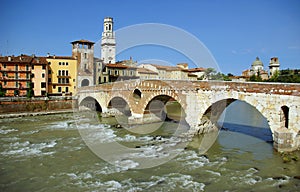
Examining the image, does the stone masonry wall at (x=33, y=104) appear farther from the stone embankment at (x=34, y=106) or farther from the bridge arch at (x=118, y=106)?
the bridge arch at (x=118, y=106)

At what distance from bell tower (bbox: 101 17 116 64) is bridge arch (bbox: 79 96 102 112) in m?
26.4

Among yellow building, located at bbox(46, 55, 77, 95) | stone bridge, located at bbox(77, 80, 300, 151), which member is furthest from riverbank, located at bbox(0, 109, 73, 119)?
stone bridge, located at bbox(77, 80, 300, 151)

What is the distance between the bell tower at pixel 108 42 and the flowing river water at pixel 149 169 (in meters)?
47.3

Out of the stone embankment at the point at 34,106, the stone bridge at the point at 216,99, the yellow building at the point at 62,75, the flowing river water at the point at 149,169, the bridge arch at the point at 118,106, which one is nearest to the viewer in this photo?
the flowing river water at the point at 149,169

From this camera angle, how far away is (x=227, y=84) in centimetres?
1603

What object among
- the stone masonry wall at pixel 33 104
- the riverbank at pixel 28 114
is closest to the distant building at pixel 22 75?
the stone masonry wall at pixel 33 104

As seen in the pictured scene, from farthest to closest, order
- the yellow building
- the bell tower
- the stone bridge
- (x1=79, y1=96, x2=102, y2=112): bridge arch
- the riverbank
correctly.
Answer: the bell tower < the yellow building < (x1=79, y1=96, x2=102, y2=112): bridge arch < the riverbank < the stone bridge

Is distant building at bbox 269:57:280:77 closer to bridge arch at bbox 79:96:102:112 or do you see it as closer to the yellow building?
bridge arch at bbox 79:96:102:112

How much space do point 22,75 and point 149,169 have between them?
33.4 m

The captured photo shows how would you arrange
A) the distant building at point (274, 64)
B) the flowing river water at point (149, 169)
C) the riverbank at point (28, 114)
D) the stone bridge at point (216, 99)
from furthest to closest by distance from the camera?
the distant building at point (274, 64)
the riverbank at point (28, 114)
the stone bridge at point (216, 99)
the flowing river water at point (149, 169)

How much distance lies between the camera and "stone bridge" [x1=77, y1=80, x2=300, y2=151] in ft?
43.3

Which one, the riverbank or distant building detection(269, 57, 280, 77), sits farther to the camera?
distant building detection(269, 57, 280, 77)

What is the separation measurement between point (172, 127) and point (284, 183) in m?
12.7

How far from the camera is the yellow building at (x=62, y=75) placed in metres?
42.2
